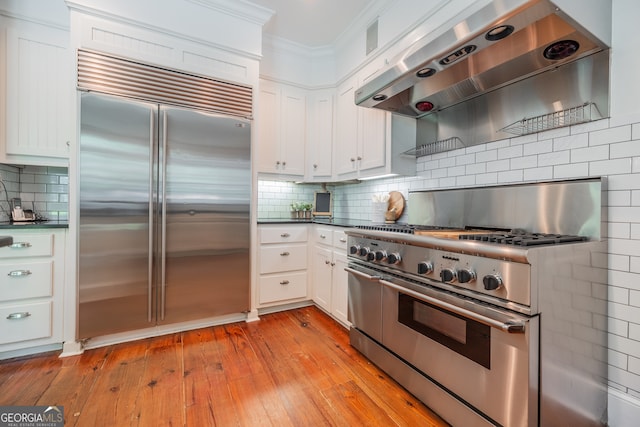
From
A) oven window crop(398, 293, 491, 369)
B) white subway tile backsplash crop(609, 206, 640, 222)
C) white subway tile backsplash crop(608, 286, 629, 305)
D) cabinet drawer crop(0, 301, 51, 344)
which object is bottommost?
cabinet drawer crop(0, 301, 51, 344)

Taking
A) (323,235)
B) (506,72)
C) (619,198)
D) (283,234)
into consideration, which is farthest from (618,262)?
(283,234)

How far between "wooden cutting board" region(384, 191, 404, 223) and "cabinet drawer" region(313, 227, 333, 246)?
21.6 inches

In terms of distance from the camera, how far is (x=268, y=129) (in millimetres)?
3113

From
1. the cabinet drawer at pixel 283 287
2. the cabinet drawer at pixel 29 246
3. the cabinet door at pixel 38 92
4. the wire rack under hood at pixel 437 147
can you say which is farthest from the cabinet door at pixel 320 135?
the cabinet drawer at pixel 29 246

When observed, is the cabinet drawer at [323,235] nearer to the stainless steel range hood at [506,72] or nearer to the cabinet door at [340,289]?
the cabinet door at [340,289]

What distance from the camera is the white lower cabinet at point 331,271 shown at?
2.45 meters

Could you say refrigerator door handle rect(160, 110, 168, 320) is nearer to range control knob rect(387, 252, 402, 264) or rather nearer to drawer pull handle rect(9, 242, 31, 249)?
drawer pull handle rect(9, 242, 31, 249)

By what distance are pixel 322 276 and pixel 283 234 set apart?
580 mm

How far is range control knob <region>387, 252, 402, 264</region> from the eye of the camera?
1.66 metres

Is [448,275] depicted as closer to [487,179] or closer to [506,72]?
[487,179]

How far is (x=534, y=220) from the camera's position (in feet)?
5.27

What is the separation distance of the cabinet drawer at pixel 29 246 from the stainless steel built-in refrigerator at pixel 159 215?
0.69 ft

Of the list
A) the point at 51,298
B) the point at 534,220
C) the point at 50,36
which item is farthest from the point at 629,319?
the point at 50,36

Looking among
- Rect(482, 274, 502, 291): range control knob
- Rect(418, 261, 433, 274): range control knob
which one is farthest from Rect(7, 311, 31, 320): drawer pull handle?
Rect(482, 274, 502, 291): range control knob
